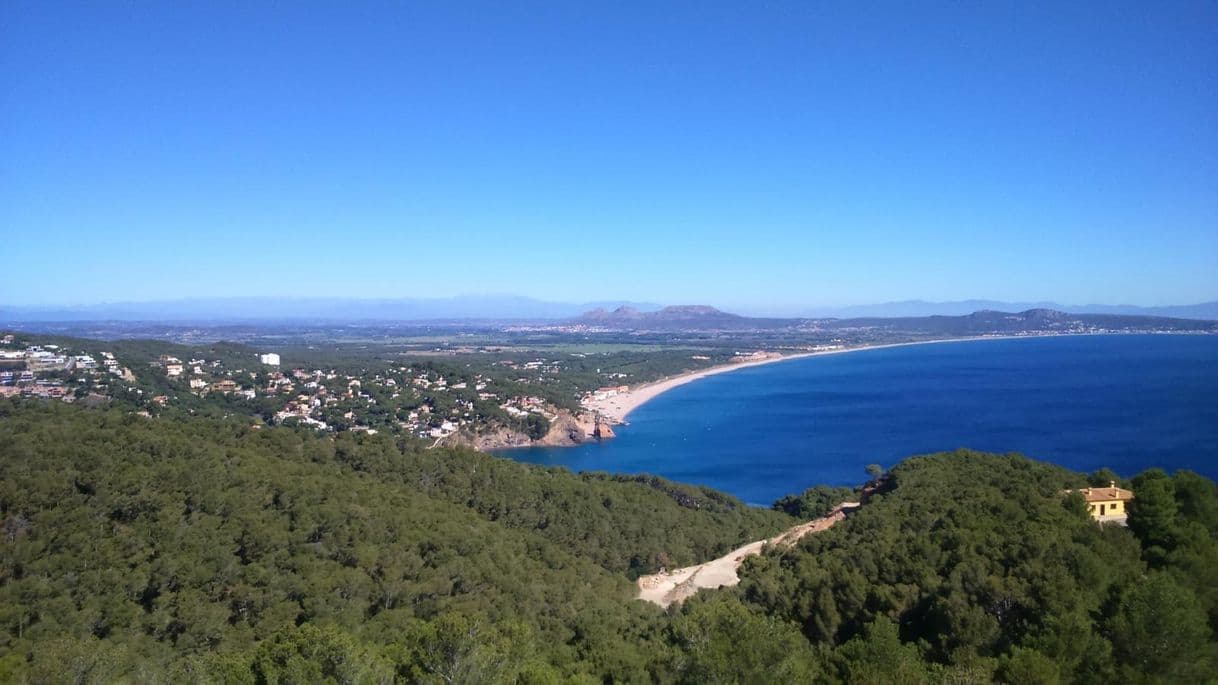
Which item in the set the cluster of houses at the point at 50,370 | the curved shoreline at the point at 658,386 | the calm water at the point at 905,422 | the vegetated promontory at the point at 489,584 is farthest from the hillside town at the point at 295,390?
the vegetated promontory at the point at 489,584

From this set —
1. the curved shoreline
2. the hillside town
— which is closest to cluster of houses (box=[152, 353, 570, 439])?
the hillside town

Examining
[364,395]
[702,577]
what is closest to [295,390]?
[364,395]

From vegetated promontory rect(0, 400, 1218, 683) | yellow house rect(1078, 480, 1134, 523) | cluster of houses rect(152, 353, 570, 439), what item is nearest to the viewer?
vegetated promontory rect(0, 400, 1218, 683)

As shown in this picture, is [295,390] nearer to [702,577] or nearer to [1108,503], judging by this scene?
[702,577]

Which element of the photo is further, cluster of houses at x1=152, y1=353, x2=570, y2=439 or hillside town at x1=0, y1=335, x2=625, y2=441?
cluster of houses at x1=152, y1=353, x2=570, y2=439

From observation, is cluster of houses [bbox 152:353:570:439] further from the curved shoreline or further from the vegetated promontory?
the vegetated promontory

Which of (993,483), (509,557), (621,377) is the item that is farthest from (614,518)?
(621,377)
